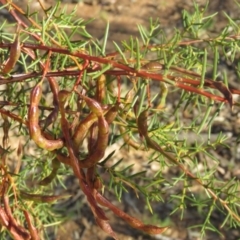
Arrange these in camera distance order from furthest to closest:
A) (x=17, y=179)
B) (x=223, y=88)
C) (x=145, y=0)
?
(x=145, y=0), (x=17, y=179), (x=223, y=88)

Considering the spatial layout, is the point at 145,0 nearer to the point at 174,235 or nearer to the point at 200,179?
the point at 174,235

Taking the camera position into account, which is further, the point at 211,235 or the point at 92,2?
the point at 92,2

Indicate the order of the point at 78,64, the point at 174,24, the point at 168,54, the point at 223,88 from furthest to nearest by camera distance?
the point at 174,24 → the point at 168,54 → the point at 78,64 → the point at 223,88

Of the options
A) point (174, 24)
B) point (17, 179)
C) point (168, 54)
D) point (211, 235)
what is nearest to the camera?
point (168, 54)

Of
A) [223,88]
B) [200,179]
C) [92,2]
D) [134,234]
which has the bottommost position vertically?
[134,234]

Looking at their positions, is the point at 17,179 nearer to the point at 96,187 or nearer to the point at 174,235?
the point at 96,187

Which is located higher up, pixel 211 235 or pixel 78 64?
pixel 78 64

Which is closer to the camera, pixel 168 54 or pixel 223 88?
pixel 223 88

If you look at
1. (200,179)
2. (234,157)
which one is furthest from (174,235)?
(200,179)

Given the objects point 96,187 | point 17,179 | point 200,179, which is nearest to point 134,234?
point 17,179
